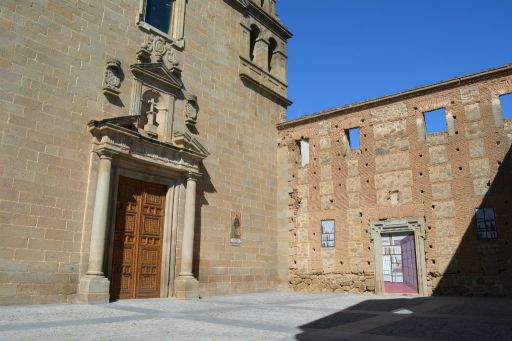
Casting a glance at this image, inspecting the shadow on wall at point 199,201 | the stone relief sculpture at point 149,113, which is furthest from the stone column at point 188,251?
the stone relief sculpture at point 149,113

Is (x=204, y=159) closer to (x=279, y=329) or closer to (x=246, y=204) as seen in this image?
(x=246, y=204)

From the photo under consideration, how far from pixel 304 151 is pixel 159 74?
6.89 m

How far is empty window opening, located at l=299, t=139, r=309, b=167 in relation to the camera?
54.2ft

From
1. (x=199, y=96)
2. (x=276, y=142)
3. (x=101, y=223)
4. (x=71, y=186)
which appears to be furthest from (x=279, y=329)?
(x=276, y=142)

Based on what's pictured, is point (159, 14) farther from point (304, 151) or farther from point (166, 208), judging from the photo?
point (304, 151)

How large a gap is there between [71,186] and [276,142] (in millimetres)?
8997

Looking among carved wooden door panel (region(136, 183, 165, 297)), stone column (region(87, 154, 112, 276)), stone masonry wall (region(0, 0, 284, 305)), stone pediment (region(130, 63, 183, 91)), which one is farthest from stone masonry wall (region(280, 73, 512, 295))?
stone column (region(87, 154, 112, 276))

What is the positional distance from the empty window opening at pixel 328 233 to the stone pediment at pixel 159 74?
7002 mm

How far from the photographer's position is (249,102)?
1587 cm

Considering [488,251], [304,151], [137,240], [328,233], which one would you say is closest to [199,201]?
[137,240]

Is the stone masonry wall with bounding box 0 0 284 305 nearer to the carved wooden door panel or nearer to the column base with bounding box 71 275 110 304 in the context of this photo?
the column base with bounding box 71 275 110 304

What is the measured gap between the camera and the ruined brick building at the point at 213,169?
944 centimetres

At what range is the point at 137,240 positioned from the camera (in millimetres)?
11102

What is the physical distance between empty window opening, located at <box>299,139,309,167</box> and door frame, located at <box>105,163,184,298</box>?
584 centimetres
